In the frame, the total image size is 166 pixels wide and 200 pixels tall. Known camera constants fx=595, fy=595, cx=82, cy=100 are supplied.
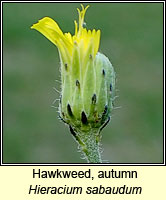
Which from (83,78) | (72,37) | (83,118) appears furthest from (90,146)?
(72,37)

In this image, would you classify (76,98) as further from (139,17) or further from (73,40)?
(139,17)

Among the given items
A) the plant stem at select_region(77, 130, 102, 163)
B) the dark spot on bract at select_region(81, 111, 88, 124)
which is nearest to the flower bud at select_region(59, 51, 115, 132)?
the dark spot on bract at select_region(81, 111, 88, 124)

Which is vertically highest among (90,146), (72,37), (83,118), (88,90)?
(72,37)

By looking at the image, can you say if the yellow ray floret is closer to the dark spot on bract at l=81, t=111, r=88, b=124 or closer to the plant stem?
the dark spot on bract at l=81, t=111, r=88, b=124

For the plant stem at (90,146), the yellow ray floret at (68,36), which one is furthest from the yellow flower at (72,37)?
the plant stem at (90,146)

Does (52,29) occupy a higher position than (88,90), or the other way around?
(52,29)

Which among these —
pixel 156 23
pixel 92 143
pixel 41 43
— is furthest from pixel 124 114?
pixel 92 143

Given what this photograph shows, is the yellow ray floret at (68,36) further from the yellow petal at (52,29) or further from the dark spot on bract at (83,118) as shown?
the dark spot on bract at (83,118)

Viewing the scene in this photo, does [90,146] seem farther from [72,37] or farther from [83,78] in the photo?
[72,37]
